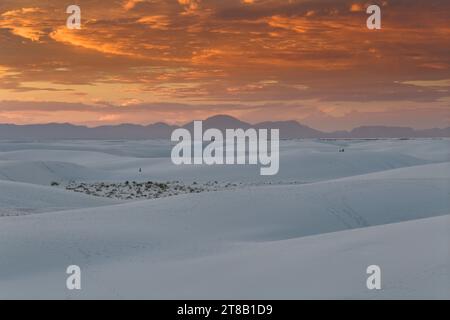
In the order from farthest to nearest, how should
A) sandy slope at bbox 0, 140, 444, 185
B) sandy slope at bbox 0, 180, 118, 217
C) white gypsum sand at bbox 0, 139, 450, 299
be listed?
sandy slope at bbox 0, 140, 444, 185 → sandy slope at bbox 0, 180, 118, 217 → white gypsum sand at bbox 0, 139, 450, 299

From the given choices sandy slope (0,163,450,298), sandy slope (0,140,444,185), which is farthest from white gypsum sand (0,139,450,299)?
sandy slope (0,140,444,185)

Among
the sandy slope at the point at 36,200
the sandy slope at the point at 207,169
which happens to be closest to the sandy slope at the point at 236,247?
the sandy slope at the point at 36,200

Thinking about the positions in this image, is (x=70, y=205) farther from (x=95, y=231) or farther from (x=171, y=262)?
(x=171, y=262)

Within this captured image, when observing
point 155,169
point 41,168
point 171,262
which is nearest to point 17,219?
point 171,262

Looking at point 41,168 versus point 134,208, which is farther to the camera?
point 41,168

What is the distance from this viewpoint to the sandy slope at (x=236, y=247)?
308 inches

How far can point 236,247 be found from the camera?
10.6 meters

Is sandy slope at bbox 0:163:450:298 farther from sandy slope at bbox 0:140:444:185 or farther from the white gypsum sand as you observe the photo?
sandy slope at bbox 0:140:444:185

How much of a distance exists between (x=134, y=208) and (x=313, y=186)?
5.90 m

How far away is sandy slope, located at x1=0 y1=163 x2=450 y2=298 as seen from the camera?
25.7 ft

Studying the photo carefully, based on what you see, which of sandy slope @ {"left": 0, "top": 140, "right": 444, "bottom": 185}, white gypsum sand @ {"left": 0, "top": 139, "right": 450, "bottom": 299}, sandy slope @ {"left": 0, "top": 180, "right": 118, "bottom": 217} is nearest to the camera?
white gypsum sand @ {"left": 0, "top": 139, "right": 450, "bottom": 299}

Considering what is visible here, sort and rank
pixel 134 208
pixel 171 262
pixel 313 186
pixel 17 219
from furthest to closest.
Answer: pixel 313 186, pixel 134 208, pixel 17 219, pixel 171 262

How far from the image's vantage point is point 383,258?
27.5 feet
